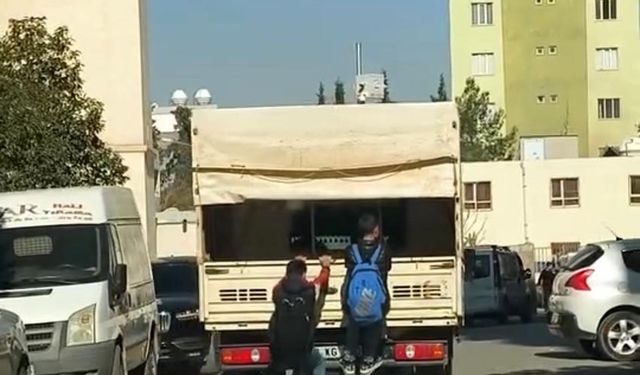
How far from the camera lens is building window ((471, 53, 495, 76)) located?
8019 cm

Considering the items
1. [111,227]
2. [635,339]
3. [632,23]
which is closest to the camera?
[111,227]

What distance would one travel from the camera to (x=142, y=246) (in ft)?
58.4

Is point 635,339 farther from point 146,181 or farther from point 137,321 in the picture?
point 146,181

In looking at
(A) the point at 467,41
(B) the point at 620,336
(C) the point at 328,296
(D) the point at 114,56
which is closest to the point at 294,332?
(C) the point at 328,296

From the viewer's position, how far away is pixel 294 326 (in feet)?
45.7

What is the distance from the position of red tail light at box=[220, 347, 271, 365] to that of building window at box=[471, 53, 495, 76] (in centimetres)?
6582

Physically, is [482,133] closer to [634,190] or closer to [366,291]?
[634,190]

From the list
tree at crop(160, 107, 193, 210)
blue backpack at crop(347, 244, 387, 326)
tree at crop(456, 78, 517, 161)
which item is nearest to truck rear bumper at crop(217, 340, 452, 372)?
blue backpack at crop(347, 244, 387, 326)

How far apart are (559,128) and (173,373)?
201 feet

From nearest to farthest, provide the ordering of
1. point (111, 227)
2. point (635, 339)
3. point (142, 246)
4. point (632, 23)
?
point (111, 227) → point (142, 246) → point (635, 339) → point (632, 23)

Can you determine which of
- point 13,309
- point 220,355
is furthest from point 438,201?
point 13,309

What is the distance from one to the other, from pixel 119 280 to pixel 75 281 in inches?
17.8

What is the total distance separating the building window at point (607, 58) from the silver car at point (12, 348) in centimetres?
6891

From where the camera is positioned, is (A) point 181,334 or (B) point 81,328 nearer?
(B) point 81,328
